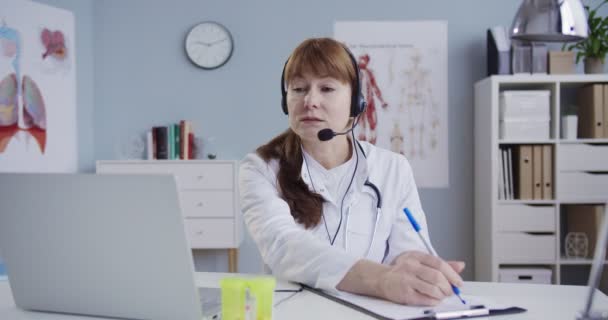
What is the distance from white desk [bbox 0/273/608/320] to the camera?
3.96 ft

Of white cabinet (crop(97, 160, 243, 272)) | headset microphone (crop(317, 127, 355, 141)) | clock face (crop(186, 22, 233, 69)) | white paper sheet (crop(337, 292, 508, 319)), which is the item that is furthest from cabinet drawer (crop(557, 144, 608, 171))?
white paper sheet (crop(337, 292, 508, 319))

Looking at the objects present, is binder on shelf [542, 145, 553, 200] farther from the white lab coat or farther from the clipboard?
the clipboard

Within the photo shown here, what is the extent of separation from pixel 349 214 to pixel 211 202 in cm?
220

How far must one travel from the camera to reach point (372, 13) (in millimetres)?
4125

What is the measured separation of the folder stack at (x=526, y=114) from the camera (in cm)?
369

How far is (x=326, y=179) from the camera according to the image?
1779 millimetres

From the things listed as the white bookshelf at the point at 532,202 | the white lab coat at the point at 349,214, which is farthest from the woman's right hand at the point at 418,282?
the white bookshelf at the point at 532,202

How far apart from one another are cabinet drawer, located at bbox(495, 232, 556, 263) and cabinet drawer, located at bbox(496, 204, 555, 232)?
0.04 m

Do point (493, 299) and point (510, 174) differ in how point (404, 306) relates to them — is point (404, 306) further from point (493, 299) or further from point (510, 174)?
point (510, 174)

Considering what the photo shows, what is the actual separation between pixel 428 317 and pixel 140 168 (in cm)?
294

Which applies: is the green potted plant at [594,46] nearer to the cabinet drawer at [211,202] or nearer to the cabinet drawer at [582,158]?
Answer: the cabinet drawer at [582,158]

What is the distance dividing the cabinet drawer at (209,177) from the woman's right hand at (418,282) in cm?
254

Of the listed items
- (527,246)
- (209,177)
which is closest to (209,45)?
(209,177)

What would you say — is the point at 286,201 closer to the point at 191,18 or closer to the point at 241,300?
the point at 241,300
